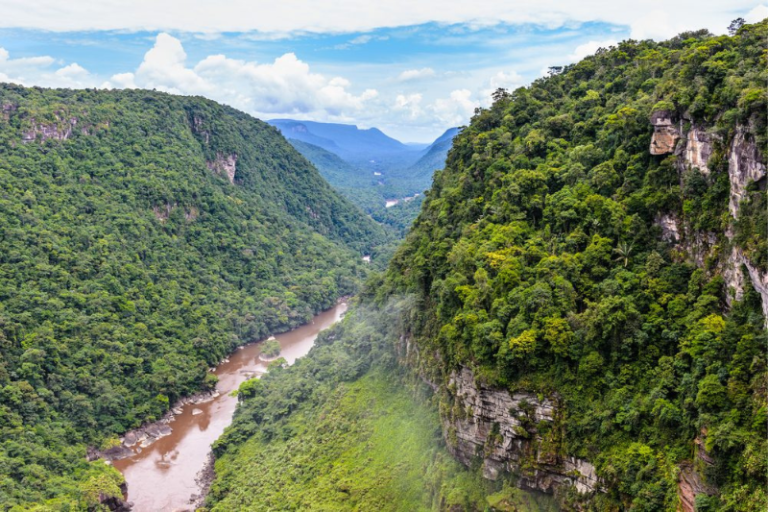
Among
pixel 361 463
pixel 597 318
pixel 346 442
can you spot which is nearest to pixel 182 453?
pixel 346 442

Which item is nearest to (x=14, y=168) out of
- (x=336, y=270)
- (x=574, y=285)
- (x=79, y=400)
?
(x=79, y=400)

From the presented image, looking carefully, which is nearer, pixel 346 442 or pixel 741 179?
pixel 741 179

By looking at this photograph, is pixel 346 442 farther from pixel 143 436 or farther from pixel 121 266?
pixel 121 266

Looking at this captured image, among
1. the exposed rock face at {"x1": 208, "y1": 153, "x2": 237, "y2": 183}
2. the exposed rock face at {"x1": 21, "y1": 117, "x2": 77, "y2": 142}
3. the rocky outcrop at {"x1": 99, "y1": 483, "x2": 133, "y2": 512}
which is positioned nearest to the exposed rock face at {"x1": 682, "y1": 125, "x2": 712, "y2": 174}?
the rocky outcrop at {"x1": 99, "y1": 483, "x2": 133, "y2": 512}

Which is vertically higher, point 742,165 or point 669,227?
point 742,165

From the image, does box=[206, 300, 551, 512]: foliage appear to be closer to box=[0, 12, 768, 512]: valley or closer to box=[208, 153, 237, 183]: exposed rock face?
box=[0, 12, 768, 512]: valley

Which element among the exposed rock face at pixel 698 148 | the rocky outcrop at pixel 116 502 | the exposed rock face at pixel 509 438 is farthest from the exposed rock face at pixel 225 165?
the exposed rock face at pixel 698 148
